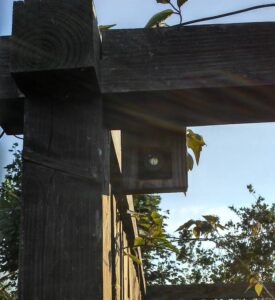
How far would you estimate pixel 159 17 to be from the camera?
5.05ft

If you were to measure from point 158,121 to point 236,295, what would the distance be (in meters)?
3.78

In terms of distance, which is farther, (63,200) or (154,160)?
(154,160)

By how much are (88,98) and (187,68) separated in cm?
22

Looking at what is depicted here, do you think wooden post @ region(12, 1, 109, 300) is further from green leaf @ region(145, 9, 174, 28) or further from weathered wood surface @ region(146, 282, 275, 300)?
weathered wood surface @ region(146, 282, 275, 300)

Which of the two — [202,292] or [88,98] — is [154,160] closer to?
[88,98]

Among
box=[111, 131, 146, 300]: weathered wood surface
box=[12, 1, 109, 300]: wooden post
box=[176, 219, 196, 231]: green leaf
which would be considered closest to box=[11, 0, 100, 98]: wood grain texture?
box=[12, 1, 109, 300]: wooden post

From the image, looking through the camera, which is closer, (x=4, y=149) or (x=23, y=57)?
(x=4, y=149)

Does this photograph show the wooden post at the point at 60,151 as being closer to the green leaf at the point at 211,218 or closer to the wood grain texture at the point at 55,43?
the wood grain texture at the point at 55,43

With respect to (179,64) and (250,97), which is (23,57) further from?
(250,97)

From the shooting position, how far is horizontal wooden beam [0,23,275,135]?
54.1 inches

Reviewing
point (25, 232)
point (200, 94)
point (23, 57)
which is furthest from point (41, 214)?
point (200, 94)

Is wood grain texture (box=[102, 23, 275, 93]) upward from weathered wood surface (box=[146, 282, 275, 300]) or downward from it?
upward

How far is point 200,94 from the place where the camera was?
1396 millimetres

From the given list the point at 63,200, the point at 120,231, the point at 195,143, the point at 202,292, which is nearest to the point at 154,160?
the point at 195,143
